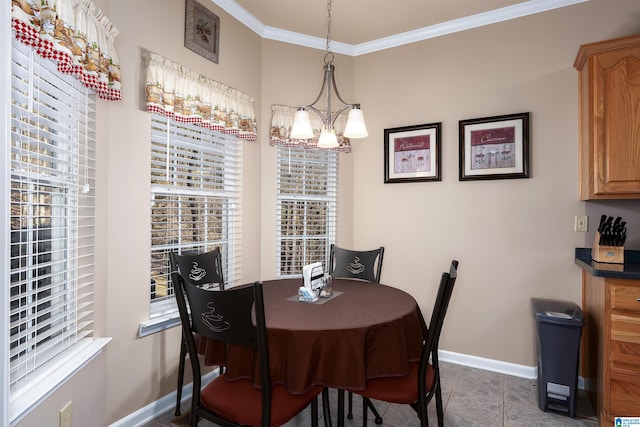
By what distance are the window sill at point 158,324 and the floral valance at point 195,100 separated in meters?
1.28

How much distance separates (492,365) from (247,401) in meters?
2.29

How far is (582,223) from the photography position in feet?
8.67

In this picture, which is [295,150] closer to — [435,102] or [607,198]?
[435,102]

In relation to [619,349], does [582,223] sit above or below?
above

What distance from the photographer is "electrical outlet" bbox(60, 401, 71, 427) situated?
1556mm

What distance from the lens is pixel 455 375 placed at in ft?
9.37

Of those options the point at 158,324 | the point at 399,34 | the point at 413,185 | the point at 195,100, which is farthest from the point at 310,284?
the point at 399,34

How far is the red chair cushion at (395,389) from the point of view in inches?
62.9

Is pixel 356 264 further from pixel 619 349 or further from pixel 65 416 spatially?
pixel 65 416

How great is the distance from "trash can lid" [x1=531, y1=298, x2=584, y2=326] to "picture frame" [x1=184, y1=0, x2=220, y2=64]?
2893 mm

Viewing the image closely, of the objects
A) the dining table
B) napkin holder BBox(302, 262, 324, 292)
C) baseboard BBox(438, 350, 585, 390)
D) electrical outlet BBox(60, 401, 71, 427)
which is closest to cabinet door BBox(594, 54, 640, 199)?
baseboard BBox(438, 350, 585, 390)

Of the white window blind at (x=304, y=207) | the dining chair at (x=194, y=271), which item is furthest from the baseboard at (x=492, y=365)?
the dining chair at (x=194, y=271)

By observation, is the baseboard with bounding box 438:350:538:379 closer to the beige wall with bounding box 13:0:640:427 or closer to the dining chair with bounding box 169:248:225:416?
the beige wall with bounding box 13:0:640:427

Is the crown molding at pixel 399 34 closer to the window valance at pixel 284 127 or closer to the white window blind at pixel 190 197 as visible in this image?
the window valance at pixel 284 127
